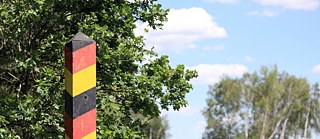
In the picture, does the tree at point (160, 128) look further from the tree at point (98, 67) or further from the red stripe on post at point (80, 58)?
the red stripe on post at point (80, 58)

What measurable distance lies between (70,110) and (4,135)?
25.2ft

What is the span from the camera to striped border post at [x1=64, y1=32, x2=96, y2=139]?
12.1ft

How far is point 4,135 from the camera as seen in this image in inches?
435

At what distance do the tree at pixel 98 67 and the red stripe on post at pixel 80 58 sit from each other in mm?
7448

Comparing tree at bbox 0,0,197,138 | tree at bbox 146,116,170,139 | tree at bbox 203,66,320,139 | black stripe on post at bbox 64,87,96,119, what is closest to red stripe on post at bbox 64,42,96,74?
black stripe on post at bbox 64,87,96,119

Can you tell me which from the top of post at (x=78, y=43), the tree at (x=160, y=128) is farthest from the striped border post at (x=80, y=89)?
the tree at (x=160, y=128)

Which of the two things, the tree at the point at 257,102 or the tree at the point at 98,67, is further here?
the tree at the point at 257,102

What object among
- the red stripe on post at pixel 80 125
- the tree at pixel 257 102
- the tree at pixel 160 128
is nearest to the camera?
the red stripe on post at pixel 80 125

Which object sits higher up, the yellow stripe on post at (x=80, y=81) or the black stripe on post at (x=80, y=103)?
the yellow stripe on post at (x=80, y=81)

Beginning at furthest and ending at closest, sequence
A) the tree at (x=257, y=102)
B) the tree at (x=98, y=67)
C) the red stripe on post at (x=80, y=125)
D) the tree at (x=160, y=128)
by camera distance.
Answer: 1. the tree at (x=160, y=128)
2. the tree at (x=257, y=102)
3. the tree at (x=98, y=67)
4. the red stripe on post at (x=80, y=125)

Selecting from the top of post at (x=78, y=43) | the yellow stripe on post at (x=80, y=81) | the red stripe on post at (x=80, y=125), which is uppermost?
the top of post at (x=78, y=43)

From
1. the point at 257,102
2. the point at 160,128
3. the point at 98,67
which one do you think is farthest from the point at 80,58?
the point at 160,128

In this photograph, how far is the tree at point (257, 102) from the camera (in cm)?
6053

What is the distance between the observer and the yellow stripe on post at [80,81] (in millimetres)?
3701
